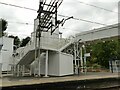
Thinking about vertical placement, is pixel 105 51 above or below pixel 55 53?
above

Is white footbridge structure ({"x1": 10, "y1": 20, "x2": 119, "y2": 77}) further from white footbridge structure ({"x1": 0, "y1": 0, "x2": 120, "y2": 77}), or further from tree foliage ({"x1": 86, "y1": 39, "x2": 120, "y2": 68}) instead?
tree foliage ({"x1": 86, "y1": 39, "x2": 120, "y2": 68})

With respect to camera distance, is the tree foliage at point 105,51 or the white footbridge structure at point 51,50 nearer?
the white footbridge structure at point 51,50

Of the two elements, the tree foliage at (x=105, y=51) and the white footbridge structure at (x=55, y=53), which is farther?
the tree foliage at (x=105, y=51)

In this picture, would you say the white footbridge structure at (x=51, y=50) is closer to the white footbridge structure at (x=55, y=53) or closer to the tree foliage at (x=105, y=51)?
the white footbridge structure at (x=55, y=53)

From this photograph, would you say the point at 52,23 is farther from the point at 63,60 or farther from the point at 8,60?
the point at 8,60

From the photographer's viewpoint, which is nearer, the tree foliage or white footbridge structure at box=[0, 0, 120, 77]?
white footbridge structure at box=[0, 0, 120, 77]

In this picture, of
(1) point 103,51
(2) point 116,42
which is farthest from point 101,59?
(2) point 116,42

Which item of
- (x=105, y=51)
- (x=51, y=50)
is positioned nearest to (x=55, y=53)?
(x=51, y=50)

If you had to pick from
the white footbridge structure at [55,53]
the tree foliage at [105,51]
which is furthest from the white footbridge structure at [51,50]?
the tree foliage at [105,51]

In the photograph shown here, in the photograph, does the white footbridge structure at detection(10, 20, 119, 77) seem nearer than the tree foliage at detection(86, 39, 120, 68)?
Yes

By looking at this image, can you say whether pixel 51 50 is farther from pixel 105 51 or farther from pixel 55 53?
pixel 105 51

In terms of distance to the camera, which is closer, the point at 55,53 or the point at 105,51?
the point at 55,53

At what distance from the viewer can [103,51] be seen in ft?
145

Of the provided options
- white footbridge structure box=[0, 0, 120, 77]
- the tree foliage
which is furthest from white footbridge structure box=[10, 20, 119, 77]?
the tree foliage
